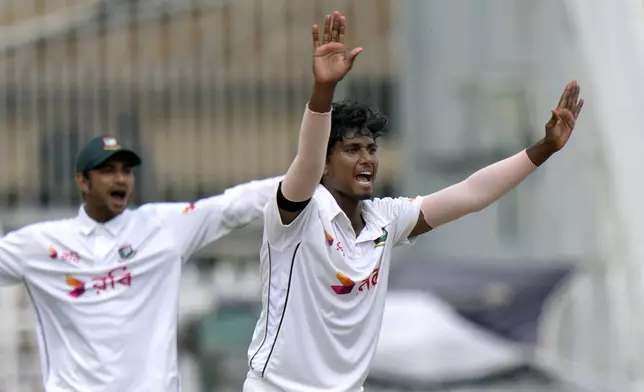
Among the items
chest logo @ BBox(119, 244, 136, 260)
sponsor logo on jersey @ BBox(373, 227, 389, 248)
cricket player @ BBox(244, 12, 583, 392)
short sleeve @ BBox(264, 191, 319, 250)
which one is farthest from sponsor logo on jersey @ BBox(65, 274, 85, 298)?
sponsor logo on jersey @ BBox(373, 227, 389, 248)

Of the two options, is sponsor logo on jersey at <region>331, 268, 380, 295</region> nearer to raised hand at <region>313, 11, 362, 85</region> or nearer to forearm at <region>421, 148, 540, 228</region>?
forearm at <region>421, 148, 540, 228</region>

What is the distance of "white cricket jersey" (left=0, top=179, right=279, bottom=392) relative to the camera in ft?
22.9

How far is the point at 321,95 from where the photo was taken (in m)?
5.52

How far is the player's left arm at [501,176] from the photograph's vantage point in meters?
6.23

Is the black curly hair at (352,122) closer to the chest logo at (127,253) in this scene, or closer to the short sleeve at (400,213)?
the short sleeve at (400,213)

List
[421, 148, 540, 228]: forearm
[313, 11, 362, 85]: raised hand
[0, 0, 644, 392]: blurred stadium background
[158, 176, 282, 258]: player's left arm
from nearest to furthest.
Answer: [313, 11, 362, 85]: raised hand, [421, 148, 540, 228]: forearm, [158, 176, 282, 258]: player's left arm, [0, 0, 644, 392]: blurred stadium background

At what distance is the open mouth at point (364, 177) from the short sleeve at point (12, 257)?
5.95 ft

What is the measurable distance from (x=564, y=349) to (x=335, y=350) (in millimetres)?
5330

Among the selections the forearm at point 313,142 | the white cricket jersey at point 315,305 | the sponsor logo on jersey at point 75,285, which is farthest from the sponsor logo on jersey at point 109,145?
the forearm at point 313,142

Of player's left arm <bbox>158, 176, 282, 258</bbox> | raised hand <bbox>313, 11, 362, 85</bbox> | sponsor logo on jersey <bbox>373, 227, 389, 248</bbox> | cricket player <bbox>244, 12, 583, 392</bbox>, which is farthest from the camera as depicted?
player's left arm <bbox>158, 176, 282, 258</bbox>

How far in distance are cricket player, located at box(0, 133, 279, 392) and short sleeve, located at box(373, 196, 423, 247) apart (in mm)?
726

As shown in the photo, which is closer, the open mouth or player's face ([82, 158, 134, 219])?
the open mouth

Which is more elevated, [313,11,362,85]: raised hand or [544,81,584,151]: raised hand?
[313,11,362,85]: raised hand

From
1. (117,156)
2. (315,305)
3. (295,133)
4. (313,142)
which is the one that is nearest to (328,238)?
(315,305)
